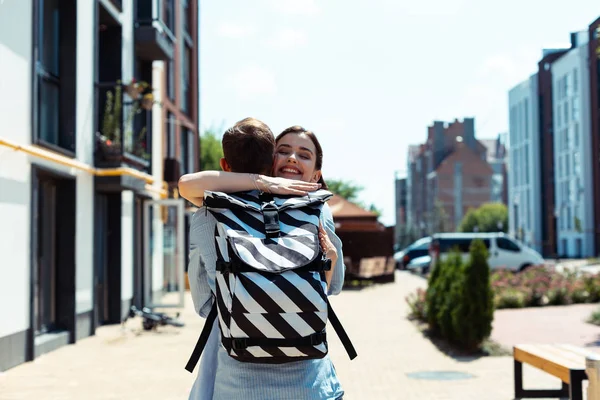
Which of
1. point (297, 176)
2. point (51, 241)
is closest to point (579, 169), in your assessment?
point (51, 241)

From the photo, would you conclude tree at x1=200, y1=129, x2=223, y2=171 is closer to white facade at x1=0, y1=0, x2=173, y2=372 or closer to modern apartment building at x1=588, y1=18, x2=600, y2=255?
modern apartment building at x1=588, y1=18, x2=600, y2=255

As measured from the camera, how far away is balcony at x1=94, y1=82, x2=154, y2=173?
14.8m

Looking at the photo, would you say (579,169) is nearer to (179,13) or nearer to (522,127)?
(522,127)

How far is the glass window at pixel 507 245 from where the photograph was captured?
113 ft

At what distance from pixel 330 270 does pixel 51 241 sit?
11.2m

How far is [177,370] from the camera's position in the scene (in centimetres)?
1005

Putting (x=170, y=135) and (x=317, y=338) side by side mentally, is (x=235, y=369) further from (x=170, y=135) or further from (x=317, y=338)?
(x=170, y=135)

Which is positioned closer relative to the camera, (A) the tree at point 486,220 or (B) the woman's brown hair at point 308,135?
(B) the woman's brown hair at point 308,135

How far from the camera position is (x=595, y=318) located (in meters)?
15.1

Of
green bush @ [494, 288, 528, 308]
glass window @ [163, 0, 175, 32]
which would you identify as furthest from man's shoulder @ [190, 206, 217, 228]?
glass window @ [163, 0, 175, 32]

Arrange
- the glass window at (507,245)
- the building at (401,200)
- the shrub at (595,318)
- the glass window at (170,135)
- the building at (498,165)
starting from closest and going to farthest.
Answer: the shrub at (595,318)
the glass window at (170,135)
the glass window at (507,245)
the building at (498,165)
the building at (401,200)

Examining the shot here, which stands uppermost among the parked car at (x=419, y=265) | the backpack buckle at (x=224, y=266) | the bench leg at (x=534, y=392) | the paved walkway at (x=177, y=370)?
the backpack buckle at (x=224, y=266)

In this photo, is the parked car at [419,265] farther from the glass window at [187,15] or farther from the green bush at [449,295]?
the green bush at [449,295]

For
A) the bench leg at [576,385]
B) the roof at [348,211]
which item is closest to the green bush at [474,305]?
the bench leg at [576,385]
